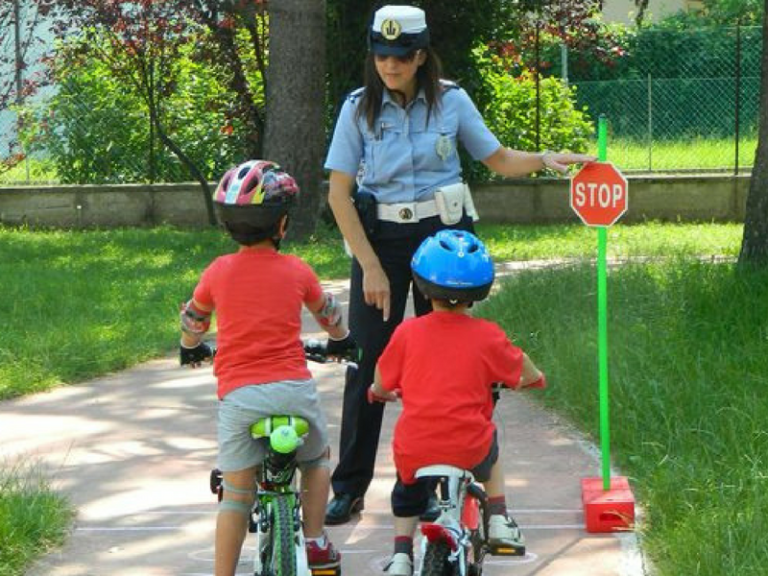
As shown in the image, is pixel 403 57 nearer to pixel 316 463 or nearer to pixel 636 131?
pixel 316 463

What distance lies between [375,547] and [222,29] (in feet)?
44.2

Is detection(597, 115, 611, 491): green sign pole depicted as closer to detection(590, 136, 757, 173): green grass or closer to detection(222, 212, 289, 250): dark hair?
detection(222, 212, 289, 250): dark hair

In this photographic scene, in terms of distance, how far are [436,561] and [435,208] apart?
1.74 meters

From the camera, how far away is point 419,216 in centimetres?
641

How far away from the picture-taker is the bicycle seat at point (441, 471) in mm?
5156

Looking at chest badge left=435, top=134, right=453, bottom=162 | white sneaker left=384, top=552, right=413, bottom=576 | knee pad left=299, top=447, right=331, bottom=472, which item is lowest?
white sneaker left=384, top=552, right=413, bottom=576

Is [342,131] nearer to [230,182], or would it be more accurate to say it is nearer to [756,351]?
[230,182]

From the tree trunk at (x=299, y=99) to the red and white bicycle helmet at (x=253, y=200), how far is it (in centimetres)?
1180

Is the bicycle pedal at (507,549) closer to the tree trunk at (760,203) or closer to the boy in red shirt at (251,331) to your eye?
the boy in red shirt at (251,331)

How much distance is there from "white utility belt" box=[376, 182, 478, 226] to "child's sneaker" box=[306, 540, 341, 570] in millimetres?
1348

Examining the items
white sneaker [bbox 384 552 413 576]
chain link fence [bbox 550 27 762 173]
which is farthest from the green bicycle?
chain link fence [bbox 550 27 762 173]

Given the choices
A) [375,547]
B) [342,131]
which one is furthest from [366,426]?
[342,131]

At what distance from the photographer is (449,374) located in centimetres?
524

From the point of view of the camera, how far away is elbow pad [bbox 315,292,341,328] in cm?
553
